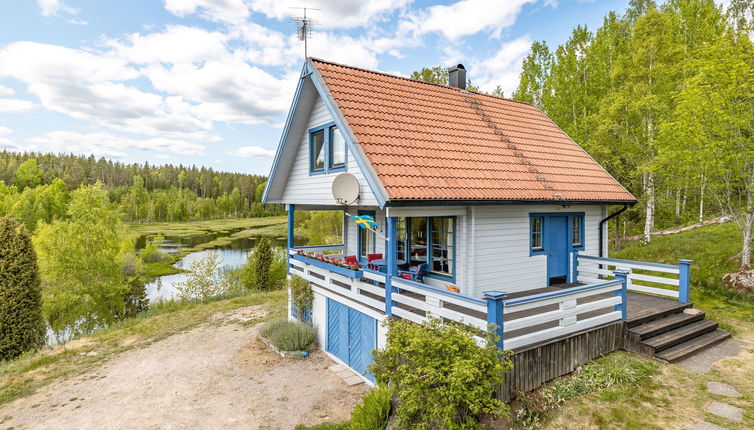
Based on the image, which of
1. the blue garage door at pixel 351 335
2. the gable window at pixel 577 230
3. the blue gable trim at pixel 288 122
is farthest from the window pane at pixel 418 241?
the blue gable trim at pixel 288 122

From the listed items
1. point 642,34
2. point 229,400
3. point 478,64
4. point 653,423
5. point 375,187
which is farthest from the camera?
point 478,64

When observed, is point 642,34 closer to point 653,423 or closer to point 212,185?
point 653,423

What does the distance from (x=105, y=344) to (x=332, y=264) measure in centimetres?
1120

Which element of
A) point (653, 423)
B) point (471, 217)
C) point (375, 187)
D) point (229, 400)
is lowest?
point (229, 400)

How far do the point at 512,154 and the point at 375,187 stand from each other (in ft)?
15.5

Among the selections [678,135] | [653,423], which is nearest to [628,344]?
[653,423]

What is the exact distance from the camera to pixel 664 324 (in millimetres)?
7840

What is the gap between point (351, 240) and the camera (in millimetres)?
12719

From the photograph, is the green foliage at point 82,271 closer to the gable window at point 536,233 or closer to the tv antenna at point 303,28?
the tv antenna at point 303,28

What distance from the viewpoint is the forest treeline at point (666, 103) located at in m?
11.2

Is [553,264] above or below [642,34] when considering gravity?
below

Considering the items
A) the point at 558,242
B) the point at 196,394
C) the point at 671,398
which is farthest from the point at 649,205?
the point at 196,394

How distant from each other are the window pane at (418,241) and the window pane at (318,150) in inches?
120

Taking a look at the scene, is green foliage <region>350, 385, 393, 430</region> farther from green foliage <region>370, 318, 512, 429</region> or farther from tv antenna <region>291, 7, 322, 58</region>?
tv antenna <region>291, 7, 322, 58</region>
